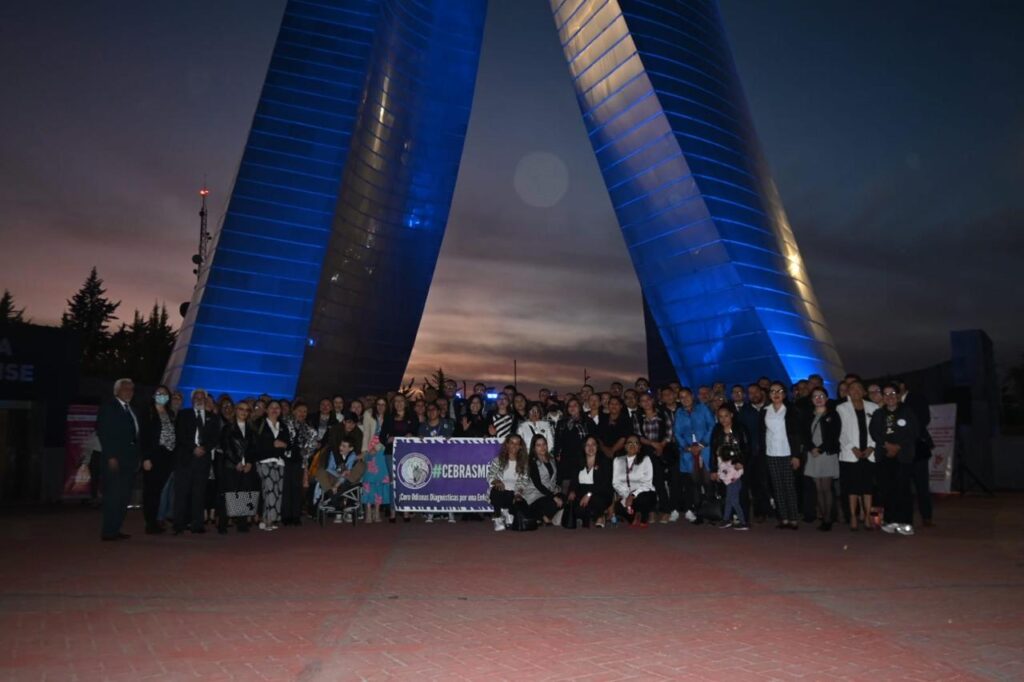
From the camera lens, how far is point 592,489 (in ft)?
38.3

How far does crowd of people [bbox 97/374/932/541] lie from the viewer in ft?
34.9

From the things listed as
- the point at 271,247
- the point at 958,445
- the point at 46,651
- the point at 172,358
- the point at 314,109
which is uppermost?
the point at 314,109

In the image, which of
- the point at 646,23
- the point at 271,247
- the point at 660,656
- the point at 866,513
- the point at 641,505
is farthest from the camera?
the point at 271,247

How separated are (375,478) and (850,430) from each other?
707cm

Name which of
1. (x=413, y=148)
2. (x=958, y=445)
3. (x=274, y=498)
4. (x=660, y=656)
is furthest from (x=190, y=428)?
(x=413, y=148)

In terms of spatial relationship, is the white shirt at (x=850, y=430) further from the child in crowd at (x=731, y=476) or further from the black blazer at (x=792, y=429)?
the child in crowd at (x=731, y=476)

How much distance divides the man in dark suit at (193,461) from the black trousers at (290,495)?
4.17ft

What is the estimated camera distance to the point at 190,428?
11.3 meters

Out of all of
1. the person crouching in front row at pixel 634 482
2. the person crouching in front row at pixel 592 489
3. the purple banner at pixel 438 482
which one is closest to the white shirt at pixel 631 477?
the person crouching in front row at pixel 634 482

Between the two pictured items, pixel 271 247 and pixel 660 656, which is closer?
pixel 660 656

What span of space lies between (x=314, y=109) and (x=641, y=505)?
24.9m

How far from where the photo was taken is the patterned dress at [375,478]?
40.9ft

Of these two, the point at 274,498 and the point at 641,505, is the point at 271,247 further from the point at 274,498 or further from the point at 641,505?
the point at 641,505

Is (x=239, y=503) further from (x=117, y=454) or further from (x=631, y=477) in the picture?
(x=631, y=477)
